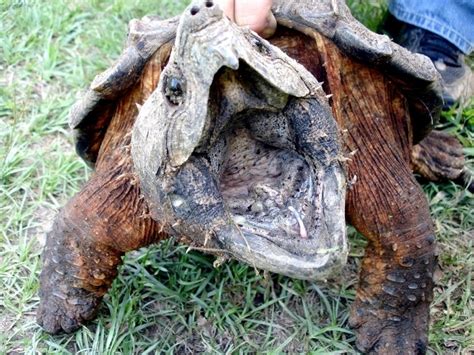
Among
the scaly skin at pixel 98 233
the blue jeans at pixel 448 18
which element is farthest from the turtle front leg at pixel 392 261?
the blue jeans at pixel 448 18

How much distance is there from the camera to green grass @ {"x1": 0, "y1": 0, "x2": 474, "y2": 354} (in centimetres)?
263

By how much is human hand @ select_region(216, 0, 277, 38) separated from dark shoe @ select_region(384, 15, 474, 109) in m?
1.43

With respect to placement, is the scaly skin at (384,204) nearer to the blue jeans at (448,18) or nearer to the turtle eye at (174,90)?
the turtle eye at (174,90)

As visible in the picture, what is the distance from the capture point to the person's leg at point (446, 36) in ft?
11.3

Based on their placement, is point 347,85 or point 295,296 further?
point 295,296

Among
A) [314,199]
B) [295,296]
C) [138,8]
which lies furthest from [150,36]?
[138,8]

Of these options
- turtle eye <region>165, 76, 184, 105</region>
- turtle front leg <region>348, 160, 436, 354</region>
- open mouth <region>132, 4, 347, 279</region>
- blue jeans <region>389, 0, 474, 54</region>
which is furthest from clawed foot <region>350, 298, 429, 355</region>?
blue jeans <region>389, 0, 474, 54</region>

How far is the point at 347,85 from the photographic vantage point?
240cm

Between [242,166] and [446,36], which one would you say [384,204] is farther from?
[446,36]

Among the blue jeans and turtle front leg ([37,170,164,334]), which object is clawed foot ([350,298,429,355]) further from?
the blue jeans

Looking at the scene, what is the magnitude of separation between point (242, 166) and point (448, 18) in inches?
76.3

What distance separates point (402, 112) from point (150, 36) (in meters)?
0.93

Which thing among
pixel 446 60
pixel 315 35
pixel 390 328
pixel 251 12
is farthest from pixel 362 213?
pixel 446 60

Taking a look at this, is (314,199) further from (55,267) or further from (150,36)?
(55,267)
